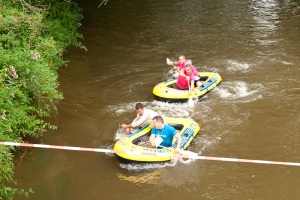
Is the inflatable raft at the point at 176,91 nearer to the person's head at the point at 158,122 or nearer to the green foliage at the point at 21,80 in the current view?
the person's head at the point at 158,122

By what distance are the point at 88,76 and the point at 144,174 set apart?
485 cm

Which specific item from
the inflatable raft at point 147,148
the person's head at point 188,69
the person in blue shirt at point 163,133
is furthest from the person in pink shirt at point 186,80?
the person in blue shirt at point 163,133

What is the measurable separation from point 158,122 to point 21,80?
2.66m

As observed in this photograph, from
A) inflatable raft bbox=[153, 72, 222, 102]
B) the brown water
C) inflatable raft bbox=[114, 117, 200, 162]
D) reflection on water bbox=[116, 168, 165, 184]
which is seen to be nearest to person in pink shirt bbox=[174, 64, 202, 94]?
inflatable raft bbox=[153, 72, 222, 102]

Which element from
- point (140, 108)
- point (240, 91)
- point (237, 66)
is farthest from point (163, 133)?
point (237, 66)

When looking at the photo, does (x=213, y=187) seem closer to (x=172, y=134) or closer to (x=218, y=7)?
(x=172, y=134)

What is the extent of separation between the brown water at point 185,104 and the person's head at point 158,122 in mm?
737

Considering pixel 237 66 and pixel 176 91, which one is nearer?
pixel 176 91

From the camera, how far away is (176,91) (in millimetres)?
9836

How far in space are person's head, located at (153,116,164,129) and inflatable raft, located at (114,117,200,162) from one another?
16.5 inches

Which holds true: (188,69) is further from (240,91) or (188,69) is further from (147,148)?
(147,148)

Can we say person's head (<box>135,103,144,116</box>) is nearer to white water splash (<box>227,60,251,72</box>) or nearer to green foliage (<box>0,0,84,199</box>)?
green foliage (<box>0,0,84,199</box>)

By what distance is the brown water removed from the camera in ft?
23.1

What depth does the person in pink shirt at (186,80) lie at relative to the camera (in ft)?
32.4
